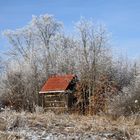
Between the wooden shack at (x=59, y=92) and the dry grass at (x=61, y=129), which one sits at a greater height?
the dry grass at (x=61, y=129)

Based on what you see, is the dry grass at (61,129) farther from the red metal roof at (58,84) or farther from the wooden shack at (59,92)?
the red metal roof at (58,84)

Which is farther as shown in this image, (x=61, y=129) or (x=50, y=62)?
(x=50, y=62)

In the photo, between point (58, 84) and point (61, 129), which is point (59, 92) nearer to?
point (58, 84)

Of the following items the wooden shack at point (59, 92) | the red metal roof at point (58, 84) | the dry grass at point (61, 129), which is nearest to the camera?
the dry grass at point (61, 129)

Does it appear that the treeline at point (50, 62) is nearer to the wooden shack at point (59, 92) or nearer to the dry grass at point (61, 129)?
the wooden shack at point (59, 92)

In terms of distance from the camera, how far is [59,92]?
153ft

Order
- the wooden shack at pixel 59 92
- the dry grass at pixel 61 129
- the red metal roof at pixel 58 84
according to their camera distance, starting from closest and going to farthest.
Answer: the dry grass at pixel 61 129
the wooden shack at pixel 59 92
the red metal roof at pixel 58 84

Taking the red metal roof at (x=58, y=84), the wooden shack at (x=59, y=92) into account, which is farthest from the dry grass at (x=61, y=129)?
the red metal roof at (x=58, y=84)

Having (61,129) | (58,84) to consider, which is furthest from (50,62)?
(61,129)

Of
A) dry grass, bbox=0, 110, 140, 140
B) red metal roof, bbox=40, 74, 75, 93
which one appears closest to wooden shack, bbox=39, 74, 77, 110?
red metal roof, bbox=40, 74, 75, 93

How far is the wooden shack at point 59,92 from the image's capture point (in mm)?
45531

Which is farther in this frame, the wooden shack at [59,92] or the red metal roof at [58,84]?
the red metal roof at [58,84]

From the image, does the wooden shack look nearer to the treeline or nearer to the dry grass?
the treeline

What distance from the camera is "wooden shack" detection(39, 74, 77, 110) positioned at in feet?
149
